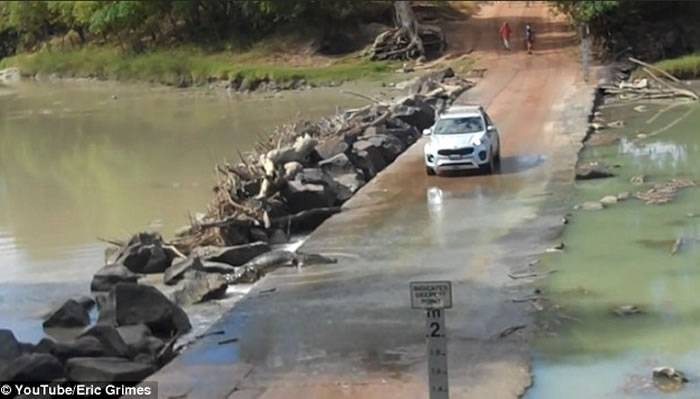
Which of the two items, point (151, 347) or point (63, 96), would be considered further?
point (63, 96)

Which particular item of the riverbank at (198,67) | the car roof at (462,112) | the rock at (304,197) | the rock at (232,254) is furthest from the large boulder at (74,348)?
the riverbank at (198,67)

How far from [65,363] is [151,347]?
1.68 meters

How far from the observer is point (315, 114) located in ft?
176

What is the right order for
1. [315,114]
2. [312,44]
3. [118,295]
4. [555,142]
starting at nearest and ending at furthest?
1. [118,295]
2. [555,142]
3. [315,114]
4. [312,44]

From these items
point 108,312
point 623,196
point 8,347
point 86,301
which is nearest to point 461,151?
point 623,196

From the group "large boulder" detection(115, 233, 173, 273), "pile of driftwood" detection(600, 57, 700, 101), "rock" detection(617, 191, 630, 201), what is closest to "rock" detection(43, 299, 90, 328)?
"large boulder" detection(115, 233, 173, 273)

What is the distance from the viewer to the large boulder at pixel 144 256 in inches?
1017

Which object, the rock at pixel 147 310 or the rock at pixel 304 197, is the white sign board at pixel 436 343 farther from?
the rock at pixel 304 197

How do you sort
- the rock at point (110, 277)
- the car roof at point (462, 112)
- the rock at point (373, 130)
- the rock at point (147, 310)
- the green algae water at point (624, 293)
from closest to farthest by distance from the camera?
the green algae water at point (624, 293)
the rock at point (147, 310)
the rock at point (110, 277)
the car roof at point (462, 112)
the rock at point (373, 130)

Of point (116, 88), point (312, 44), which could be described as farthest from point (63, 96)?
point (312, 44)

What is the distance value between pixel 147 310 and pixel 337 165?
15599 millimetres

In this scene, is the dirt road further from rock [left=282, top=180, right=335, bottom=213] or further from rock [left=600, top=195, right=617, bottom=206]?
rock [left=600, top=195, right=617, bottom=206]

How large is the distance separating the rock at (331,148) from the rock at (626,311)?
57.9 ft

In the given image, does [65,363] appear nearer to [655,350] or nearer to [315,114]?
[655,350]
